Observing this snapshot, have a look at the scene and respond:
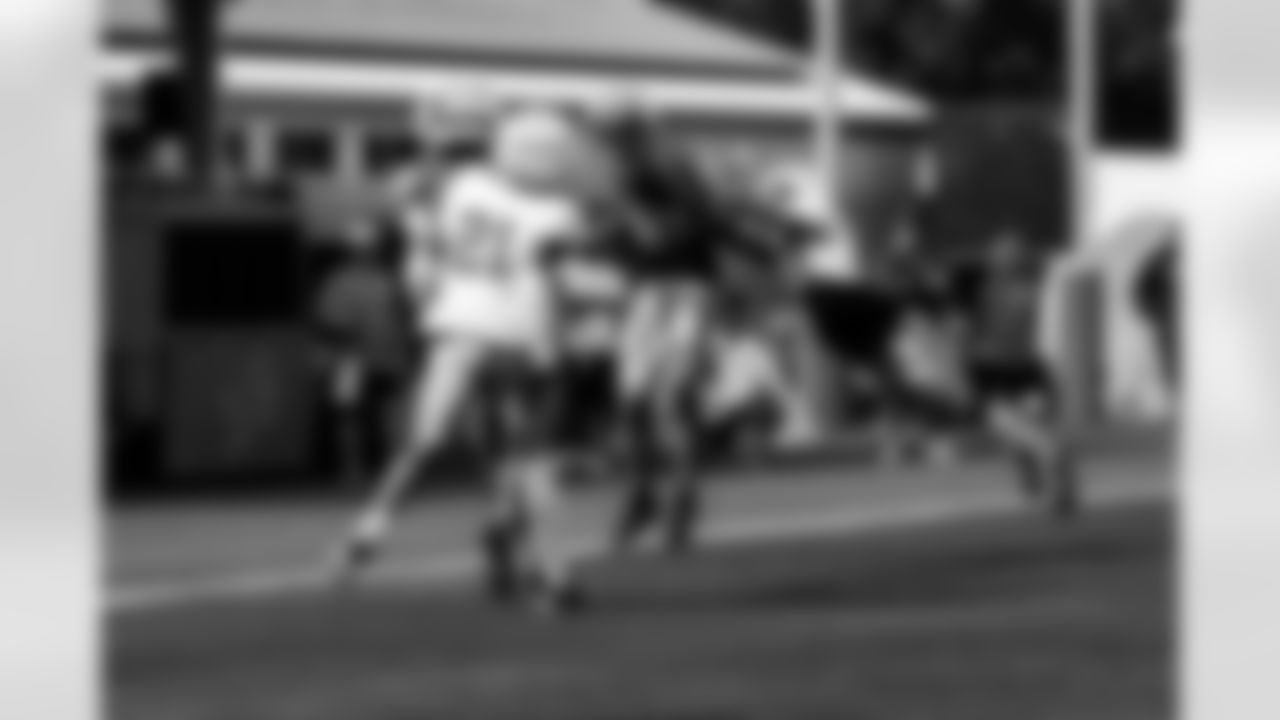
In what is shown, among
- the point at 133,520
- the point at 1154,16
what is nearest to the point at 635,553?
the point at 133,520

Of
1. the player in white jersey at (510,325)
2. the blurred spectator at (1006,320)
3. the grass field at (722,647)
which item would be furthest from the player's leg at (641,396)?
the blurred spectator at (1006,320)

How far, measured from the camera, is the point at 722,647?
32.0 feet

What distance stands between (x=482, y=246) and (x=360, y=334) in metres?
9.54

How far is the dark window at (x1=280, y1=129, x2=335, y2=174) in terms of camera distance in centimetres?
3812

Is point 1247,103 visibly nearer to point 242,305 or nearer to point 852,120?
point 242,305

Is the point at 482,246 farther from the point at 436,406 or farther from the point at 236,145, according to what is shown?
the point at 236,145

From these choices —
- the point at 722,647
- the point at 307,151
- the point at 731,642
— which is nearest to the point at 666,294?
the point at 731,642

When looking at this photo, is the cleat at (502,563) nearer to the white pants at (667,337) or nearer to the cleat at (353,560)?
the cleat at (353,560)

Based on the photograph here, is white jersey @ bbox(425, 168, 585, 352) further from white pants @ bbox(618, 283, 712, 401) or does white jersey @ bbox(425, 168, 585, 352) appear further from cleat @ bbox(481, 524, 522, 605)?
white pants @ bbox(618, 283, 712, 401)

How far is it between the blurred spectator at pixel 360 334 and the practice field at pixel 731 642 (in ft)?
18.8

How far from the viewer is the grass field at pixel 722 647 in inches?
322

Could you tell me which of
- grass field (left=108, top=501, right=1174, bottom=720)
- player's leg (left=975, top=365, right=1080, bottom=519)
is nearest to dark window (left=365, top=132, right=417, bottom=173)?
player's leg (left=975, top=365, right=1080, bottom=519)

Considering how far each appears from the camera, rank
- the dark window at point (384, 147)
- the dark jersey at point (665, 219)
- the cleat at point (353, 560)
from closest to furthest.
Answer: the cleat at point (353, 560) < the dark jersey at point (665, 219) < the dark window at point (384, 147)

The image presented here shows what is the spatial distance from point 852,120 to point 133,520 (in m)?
26.8
